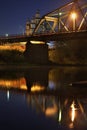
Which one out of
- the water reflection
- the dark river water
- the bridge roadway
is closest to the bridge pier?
the bridge roadway

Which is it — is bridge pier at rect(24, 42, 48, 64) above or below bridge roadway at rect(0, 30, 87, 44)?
below

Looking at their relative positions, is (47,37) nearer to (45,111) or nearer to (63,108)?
(63,108)

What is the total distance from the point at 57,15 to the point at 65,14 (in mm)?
3135

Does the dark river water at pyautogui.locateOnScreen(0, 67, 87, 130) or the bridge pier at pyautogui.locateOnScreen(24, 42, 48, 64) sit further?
the bridge pier at pyautogui.locateOnScreen(24, 42, 48, 64)

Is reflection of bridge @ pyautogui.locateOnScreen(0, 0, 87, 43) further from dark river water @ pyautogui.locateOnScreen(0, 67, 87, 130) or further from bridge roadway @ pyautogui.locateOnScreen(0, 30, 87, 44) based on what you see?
dark river water @ pyautogui.locateOnScreen(0, 67, 87, 130)

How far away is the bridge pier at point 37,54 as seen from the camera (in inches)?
4451

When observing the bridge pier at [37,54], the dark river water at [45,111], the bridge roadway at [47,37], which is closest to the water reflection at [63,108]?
the dark river water at [45,111]

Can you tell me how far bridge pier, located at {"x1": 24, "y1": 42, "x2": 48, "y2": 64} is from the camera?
113 m

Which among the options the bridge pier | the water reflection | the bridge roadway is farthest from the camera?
the bridge pier

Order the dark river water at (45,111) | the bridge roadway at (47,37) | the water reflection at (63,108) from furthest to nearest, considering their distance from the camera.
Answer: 1. the bridge roadway at (47,37)
2. the water reflection at (63,108)
3. the dark river water at (45,111)

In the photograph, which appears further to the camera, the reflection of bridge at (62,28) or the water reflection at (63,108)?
the reflection of bridge at (62,28)

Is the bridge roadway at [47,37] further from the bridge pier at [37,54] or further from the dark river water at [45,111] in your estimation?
the dark river water at [45,111]

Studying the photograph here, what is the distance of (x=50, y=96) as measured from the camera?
38.7m

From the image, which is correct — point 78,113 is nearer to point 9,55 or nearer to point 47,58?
point 47,58
